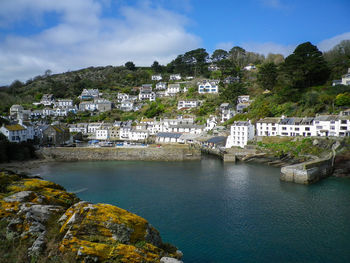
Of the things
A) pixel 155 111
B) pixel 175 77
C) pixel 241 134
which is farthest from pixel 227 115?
pixel 175 77

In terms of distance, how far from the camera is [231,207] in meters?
15.9


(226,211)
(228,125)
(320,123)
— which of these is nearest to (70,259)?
(226,211)

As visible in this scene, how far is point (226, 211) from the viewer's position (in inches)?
599

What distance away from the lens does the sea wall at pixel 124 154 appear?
32.3m

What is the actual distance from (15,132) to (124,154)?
16.7 meters

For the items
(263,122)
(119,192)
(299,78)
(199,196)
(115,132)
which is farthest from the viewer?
(115,132)

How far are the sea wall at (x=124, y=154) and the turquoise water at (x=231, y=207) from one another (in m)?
4.82

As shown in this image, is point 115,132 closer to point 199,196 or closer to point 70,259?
point 199,196

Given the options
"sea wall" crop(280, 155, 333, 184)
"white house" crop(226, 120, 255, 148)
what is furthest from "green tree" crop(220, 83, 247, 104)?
"sea wall" crop(280, 155, 333, 184)

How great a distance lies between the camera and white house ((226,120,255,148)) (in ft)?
111

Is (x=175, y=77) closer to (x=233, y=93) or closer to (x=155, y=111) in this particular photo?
(x=155, y=111)

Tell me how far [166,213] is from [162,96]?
182 feet

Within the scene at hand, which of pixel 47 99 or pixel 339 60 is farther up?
pixel 339 60

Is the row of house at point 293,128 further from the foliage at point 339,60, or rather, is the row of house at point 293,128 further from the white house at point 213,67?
the white house at point 213,67
